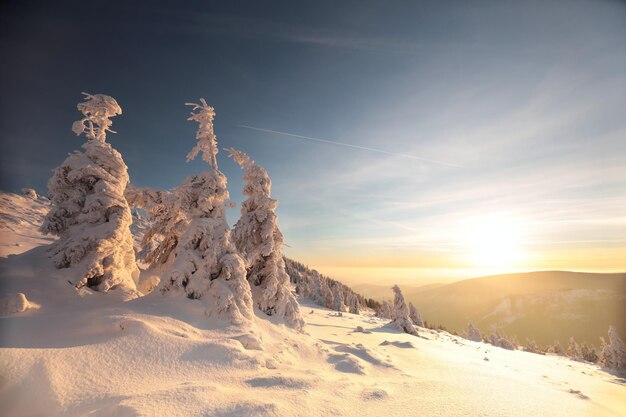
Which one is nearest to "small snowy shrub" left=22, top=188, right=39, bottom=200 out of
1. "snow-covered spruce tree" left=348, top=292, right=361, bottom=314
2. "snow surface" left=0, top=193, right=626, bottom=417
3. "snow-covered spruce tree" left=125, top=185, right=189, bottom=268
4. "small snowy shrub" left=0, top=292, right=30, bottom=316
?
"snow-covered spruce tree" left=125, top=185, right=189, bottom=268

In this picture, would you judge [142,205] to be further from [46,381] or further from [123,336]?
[46,381]

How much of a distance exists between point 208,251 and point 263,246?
459 centimetres

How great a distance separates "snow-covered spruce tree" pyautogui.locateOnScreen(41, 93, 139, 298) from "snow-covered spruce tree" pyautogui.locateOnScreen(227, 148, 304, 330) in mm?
6122

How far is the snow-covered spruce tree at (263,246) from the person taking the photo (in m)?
14.4

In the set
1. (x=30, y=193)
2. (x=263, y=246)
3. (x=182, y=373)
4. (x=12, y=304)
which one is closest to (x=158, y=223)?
(x=263, y=246)

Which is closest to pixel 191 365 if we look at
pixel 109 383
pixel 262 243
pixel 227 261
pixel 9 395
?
pixel 109 383

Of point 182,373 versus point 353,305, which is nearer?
point 182,373

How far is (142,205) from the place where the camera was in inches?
600

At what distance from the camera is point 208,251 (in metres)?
11.4

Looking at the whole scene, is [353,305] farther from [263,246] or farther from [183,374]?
[183,374]

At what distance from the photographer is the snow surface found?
503 centimetres

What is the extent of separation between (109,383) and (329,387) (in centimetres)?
518

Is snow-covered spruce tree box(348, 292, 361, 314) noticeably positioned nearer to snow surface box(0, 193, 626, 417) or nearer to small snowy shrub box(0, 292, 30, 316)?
snow surface box(0, 193, 626, 417)

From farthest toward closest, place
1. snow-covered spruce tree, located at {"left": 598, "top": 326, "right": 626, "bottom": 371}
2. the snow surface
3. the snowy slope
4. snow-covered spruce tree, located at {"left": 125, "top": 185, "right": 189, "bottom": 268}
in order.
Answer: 1. snow-covered spruce tree, located at {"left": 598, "top": 326, "right": 626, "bottom": 371}
2. the snowy slope
3. snow-covered spruce tree, located at {"left": 125, "top": 185, "right": 189, "bottom": 268}
4. the snow surface
